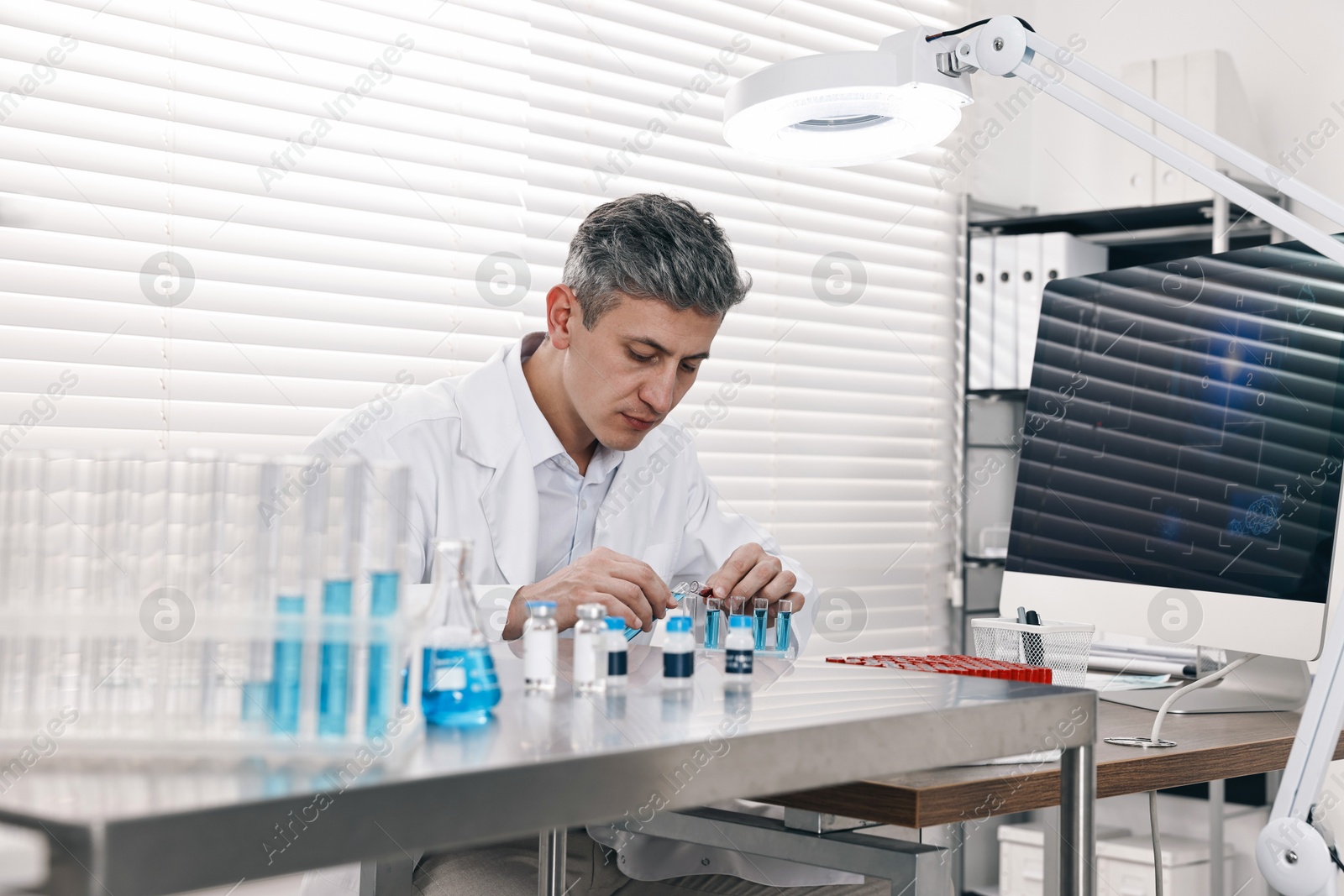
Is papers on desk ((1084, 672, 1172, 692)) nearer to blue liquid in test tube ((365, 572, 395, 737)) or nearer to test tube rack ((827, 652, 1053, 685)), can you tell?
test tube rack ((827, 652, 1053, 685))

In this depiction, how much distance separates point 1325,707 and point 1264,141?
219cm

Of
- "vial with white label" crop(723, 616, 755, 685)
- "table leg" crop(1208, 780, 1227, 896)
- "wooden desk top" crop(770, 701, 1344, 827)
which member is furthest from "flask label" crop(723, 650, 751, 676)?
"table leg" crop(1208, 780, 1227, 896)

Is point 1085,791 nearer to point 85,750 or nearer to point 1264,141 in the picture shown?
point 85,750

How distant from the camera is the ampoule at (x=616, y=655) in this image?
0.89 meters

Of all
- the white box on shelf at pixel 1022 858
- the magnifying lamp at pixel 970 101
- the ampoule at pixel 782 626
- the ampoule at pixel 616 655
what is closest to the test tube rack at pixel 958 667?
the ampoule at pixel 782 626

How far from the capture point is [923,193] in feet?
9.91

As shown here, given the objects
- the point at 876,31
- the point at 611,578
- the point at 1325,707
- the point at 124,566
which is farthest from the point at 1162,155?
the point at 876,31

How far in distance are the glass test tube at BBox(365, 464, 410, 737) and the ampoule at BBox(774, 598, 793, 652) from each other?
686 millimetres

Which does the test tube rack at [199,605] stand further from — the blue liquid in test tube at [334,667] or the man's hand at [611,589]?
the man's hand at [611,589]

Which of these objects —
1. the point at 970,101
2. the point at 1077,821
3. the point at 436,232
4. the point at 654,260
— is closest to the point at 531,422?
the point at 654,260

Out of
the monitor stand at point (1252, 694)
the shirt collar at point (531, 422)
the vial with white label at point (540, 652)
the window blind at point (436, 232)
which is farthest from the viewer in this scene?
the window blind at point (436, 232)

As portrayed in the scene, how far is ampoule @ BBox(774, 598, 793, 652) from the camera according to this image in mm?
1284

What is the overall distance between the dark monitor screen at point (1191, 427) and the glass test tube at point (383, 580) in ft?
3.85

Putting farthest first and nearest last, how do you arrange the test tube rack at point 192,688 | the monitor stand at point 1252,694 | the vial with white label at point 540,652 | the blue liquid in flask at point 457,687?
the monitor stand at point 1252,694
the vial with white label at point 540,652
the blue liquid in flask at point 457,687
the test tube rack at point 192,688
